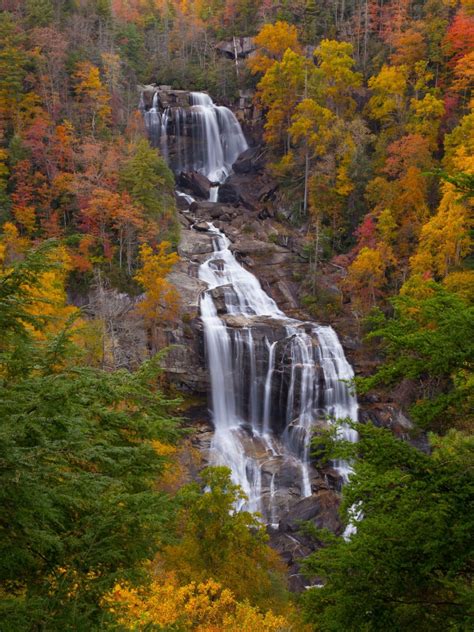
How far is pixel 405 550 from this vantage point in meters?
5.04

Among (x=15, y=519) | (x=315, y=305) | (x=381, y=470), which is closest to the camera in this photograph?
(x=15, y=519)

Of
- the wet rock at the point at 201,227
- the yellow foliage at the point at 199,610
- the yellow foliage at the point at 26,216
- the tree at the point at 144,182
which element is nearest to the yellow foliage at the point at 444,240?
the tree at the point at 144,182

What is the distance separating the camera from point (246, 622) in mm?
9680

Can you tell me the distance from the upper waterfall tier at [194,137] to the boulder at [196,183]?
111 cm

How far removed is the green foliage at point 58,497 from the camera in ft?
12.1

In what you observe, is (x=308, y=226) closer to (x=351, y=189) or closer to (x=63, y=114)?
(x=351, y=189)

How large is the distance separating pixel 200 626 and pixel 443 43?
119 feet

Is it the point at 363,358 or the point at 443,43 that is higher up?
the point at 443,43

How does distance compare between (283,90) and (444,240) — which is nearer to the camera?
(444,240)

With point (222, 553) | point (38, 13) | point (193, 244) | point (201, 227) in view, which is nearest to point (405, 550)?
point (222, 553)

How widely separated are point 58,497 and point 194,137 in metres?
41.5

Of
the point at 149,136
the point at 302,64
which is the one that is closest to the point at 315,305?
the point at 302,64

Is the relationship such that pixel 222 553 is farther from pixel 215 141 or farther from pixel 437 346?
pixel 215 141

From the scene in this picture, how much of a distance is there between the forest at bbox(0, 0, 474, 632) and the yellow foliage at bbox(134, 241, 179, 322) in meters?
0.25
